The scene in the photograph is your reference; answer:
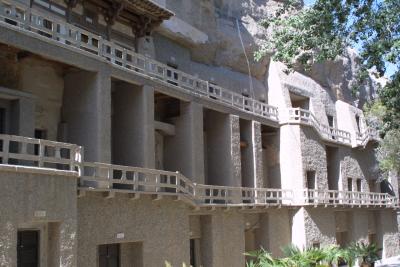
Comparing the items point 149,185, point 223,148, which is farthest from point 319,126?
point 149,185

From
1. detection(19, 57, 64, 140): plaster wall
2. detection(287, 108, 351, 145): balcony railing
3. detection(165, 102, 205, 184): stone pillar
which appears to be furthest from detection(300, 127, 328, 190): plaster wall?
detection(19, 57, 64, 140): plaster wall

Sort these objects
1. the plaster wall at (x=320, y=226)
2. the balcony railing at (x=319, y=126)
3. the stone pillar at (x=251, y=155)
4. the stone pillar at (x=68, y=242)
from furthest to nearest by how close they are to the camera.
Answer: the balcony railing at (x=319, y=126)
the plaster wall at (x=320, y=226)
the stone pillar at (x=251, y=155)
the stone pillar at (x=68, y=242)

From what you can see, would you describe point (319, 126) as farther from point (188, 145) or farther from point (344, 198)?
point (188, 145)

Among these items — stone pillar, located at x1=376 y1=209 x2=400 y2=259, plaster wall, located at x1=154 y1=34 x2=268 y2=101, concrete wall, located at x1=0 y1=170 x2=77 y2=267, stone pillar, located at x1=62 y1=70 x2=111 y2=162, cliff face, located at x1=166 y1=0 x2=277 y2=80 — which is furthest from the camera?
stone pillar, located at x1=376 y1=209 x2=400 y2=259

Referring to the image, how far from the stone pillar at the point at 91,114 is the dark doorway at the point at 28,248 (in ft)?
12.4

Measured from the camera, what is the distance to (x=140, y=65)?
23.0m

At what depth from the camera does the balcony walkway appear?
47.0 ft

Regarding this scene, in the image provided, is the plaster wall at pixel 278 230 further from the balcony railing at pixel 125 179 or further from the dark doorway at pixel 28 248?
the dark doorway at pixel 28 248

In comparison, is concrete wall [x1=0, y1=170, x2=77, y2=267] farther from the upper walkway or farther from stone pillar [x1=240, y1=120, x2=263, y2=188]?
stone pillar [x1=240, y1=120, x2=263, y2=188]

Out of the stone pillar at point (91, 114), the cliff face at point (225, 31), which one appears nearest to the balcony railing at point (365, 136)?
the cliff face at point (225, 31)

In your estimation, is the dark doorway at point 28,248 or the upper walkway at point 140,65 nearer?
the dark doorway at point 28,248

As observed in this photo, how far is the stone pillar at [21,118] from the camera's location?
1747cm

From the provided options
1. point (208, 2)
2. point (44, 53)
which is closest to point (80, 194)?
point (44, 53)

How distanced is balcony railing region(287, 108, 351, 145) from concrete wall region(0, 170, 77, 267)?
19.8 m
